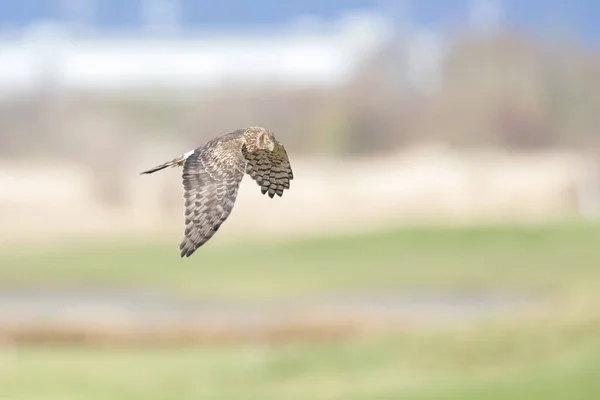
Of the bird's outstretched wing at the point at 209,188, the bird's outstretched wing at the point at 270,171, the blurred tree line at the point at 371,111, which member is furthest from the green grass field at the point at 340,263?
the bird's outstretched wing at the point at 209,188

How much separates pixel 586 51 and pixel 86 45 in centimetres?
2174

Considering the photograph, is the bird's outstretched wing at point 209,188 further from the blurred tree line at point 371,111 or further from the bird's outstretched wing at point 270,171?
the blurred tree line at point 371,111

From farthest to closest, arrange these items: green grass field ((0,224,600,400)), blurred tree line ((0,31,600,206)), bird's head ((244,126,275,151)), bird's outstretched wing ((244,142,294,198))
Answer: blurred tree line ((0,31,600,206)), green grass field ((0,224,600,400)), bird's outstretched wing ((244,142,294,198)), bird's head ((244,126,275,151))

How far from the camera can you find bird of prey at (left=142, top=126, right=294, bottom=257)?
14.7 feet

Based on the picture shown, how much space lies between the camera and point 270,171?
5.59 metres

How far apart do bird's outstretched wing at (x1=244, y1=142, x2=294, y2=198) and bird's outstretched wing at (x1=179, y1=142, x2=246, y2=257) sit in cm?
52

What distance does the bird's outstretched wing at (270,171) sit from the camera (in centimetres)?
551

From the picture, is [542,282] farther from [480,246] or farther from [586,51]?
[586,51]

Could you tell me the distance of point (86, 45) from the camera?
56969 mm

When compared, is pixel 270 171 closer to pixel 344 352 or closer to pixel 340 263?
pixel 344 352

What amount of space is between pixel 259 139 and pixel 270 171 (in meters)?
0.43

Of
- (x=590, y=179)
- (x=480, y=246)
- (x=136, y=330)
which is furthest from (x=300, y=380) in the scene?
(x=590, y=179)

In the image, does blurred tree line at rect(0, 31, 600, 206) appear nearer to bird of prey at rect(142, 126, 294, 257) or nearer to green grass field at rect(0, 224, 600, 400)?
green grass field at rect(0, 224, 600, 400)

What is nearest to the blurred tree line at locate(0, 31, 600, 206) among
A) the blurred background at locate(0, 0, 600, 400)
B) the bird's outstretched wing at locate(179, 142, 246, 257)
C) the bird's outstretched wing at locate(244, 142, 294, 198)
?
the blurred background at locate(0, 0, 600, 400)
